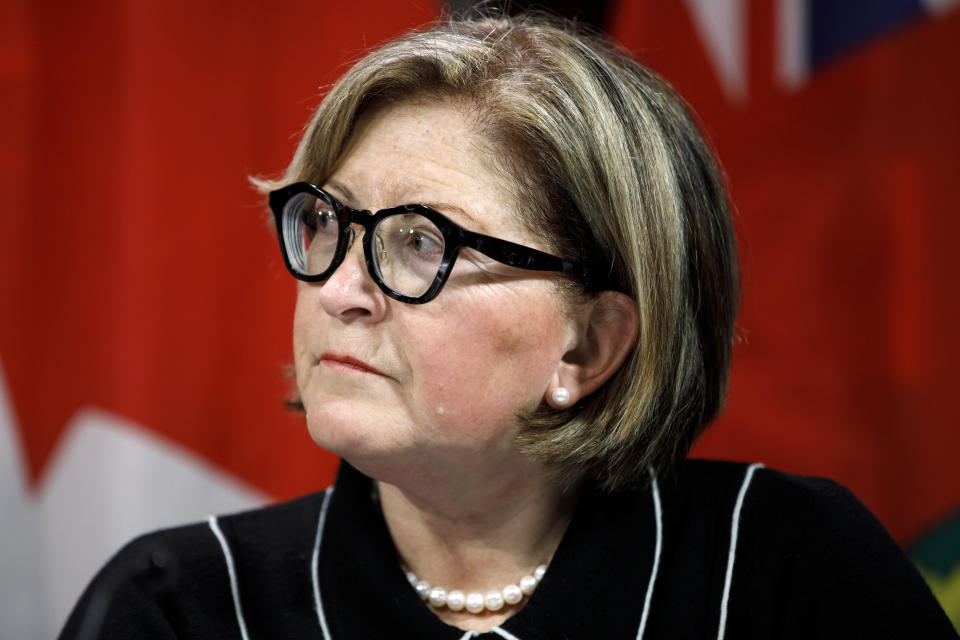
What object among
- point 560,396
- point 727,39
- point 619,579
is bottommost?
point 619,579

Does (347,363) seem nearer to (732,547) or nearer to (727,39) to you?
(732,547)

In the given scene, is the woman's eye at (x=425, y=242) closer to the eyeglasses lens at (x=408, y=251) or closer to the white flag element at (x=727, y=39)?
the eyeglasses lens at (x=408, y=251)

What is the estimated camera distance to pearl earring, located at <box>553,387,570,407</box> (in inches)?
46.6

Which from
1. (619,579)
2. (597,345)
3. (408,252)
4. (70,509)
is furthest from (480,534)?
(70,509)

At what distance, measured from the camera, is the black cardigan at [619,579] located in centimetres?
119

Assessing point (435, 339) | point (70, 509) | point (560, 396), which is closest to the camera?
point (435, 339)

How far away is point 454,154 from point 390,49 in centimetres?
21

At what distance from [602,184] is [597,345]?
8.5 inches

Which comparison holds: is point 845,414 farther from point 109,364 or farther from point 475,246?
point 109,364

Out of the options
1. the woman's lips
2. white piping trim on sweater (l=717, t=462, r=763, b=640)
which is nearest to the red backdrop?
white piping trim on sweater (l=717, t=462, r=763, b=640)

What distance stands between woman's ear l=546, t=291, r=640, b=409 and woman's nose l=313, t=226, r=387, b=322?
255 millimetres

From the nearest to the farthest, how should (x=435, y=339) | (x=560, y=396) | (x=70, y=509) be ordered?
(x=435, y=339)
(x=560, y=396)
(x=70, y=509)

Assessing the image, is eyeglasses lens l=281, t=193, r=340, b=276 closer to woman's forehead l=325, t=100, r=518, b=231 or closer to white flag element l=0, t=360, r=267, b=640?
woman's forehead l=325, t=100, r=518, b=231

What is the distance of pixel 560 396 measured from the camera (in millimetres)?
1184
